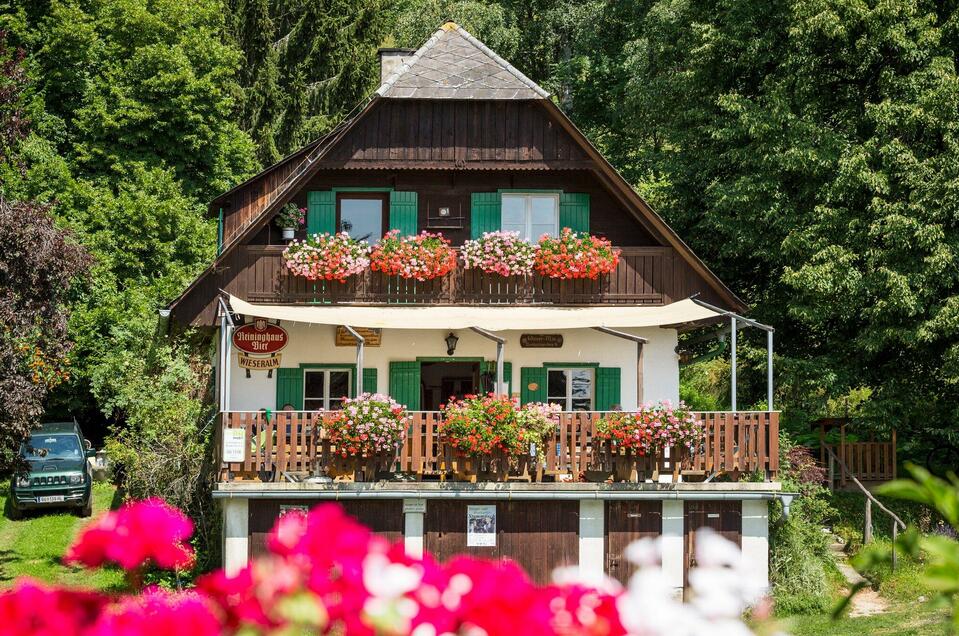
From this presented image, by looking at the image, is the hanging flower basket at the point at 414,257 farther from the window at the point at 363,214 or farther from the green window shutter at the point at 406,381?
the green window shutter at the point at 406,381

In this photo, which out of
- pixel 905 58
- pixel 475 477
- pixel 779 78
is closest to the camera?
pixel 475 477

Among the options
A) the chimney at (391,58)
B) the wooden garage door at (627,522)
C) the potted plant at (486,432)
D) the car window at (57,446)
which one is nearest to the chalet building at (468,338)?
the wooden garage door at (627,522)

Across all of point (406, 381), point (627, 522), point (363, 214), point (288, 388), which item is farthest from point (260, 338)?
point (627, 522)

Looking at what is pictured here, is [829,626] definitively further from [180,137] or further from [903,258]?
[180,137]

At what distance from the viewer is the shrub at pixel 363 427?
1780cm

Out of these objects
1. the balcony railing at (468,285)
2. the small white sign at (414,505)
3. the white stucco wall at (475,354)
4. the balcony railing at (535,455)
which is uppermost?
the balcony railing at (468,285)

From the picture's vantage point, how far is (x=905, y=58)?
23000mm

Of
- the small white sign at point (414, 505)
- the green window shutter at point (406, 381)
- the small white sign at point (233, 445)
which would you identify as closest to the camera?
the small white sign at point (233, 445)

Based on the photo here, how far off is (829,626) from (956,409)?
25.0 feet

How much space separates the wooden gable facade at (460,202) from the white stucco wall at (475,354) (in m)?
0.97

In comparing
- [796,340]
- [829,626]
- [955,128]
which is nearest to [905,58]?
[955,128]

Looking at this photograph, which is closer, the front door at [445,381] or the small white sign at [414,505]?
the small white sign at [414,505]

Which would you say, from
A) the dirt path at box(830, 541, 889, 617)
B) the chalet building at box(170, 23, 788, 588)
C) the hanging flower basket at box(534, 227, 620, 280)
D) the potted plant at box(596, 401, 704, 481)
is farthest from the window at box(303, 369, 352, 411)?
the dirt path at box(830, 541, 889, 617)

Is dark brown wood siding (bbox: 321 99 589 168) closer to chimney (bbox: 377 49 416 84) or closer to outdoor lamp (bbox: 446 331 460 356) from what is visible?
outdoor lamp (bbox: 446 331 460 356)
